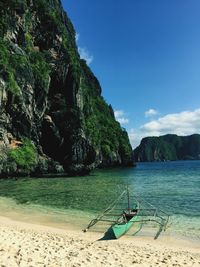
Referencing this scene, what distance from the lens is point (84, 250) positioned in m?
12.4

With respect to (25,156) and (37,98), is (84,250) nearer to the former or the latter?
(25,156)

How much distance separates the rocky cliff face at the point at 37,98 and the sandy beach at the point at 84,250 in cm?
3646

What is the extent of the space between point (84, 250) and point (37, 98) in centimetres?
5454

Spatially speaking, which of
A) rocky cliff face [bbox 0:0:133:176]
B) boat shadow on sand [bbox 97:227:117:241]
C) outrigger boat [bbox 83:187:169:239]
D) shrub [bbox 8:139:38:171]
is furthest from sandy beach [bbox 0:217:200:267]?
shrub [bbox 8:139:38:171]

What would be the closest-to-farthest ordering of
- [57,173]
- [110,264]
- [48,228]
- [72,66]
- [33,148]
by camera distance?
[110,264] → [48,228] → [33,148] → [57,173] → [72,66]

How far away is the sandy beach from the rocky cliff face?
120 ft

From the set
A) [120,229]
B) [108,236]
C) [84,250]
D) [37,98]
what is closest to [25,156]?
→ [37,98]

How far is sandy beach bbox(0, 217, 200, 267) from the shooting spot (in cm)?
1075

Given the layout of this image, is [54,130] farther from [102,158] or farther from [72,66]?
[102,158]

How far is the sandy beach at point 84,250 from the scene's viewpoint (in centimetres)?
1075

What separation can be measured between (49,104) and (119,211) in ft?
168

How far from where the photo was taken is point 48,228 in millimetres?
17172

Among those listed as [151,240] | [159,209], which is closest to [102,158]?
[159,209]

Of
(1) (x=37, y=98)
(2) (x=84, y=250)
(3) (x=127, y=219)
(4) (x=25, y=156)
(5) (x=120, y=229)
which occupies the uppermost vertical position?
(1) (x=37, y=98)
